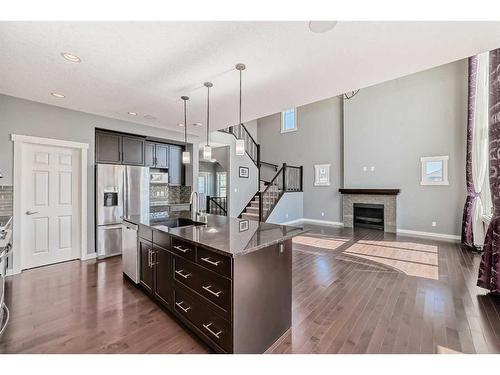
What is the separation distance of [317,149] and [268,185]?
7.54 ft

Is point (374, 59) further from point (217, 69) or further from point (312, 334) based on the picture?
point (312, 334)

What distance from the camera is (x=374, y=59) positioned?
2477 mm

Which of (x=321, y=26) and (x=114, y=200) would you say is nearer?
(x=321, y=26)

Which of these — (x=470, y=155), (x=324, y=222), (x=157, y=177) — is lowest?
(x=324, y=222)

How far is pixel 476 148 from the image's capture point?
4770 millimetres

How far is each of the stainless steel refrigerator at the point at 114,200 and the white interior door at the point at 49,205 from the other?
361mm

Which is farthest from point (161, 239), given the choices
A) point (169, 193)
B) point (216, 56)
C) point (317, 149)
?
point (317, 149)

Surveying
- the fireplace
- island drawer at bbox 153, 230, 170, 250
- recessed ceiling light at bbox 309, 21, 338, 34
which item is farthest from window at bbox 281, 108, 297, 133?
island drawer at bbox 153, 230, 170, 250

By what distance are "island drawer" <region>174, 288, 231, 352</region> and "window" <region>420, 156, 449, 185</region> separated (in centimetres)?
654

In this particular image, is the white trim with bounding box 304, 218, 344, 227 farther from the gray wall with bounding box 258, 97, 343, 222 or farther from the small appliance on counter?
the small appliance on counter

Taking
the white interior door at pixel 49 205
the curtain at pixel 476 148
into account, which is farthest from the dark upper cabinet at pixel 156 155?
the curtain at pixel 476 148

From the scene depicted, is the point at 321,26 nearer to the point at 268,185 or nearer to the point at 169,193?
the point at 169,193

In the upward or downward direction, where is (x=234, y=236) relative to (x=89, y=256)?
upward

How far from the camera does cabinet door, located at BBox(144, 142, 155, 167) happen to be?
5.24 m
